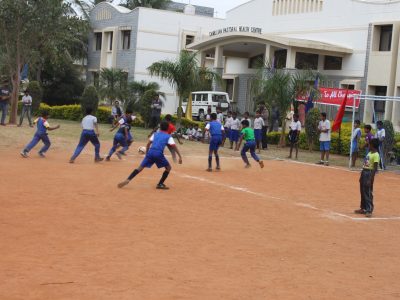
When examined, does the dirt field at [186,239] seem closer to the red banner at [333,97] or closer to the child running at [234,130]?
the child running at [234,130]

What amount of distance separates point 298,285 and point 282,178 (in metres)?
9.55

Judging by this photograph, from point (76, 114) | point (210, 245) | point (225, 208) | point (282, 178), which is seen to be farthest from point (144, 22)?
point (210, 245)

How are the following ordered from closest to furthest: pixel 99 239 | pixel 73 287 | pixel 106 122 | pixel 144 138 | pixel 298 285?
pixel 73 287 < pixel 298 285 < pixel 99 239 < pixel 144 138 < pixel 106 122

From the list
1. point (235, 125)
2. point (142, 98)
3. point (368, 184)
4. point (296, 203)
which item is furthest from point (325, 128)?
point (142, 98)

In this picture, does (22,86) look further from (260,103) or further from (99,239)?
(99,239)

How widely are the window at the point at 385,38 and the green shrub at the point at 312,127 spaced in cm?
618

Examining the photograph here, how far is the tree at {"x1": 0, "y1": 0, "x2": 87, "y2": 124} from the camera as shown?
24109 mm

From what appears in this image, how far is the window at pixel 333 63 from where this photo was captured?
31.0 m

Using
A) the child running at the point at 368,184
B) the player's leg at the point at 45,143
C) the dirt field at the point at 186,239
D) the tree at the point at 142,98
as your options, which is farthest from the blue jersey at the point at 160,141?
the tree at the point at 142,98

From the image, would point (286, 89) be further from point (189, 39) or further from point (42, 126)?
point (189, 39)

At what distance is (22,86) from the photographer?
3784 centimetres

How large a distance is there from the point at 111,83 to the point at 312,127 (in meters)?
15.3

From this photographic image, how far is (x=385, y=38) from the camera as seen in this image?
28641mm

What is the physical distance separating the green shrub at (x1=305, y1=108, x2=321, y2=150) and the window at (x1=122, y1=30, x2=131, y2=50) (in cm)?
1979
